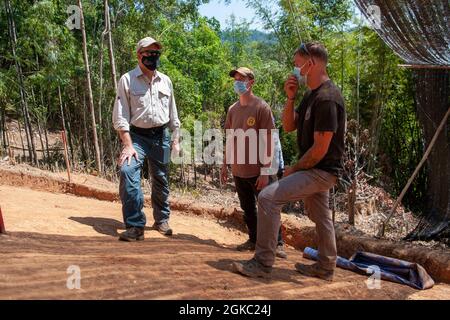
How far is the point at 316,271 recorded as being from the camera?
3.61 m

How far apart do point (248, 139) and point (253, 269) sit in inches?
48.3

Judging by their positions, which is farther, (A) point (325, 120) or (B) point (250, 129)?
(B) point (250, 129)

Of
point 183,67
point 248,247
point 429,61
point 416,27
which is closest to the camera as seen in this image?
point 248,247

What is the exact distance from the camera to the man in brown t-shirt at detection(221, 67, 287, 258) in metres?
4.14

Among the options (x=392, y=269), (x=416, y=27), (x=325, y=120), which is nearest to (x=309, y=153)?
(x=325, y=120)

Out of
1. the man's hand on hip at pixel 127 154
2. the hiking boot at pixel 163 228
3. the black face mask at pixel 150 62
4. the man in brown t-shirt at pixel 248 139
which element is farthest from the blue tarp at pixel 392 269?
the black face mask at pixel 150 62

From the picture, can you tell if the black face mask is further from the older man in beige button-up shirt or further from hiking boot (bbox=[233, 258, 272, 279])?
hiking boot (bbox=[233, 258, 272, 279])

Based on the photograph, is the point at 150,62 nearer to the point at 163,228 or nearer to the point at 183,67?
the point at 163,228

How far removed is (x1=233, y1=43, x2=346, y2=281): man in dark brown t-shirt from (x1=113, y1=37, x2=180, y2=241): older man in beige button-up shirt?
4.26ft

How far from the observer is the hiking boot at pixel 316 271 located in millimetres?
3572

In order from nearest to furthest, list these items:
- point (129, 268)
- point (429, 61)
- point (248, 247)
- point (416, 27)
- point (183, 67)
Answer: point (129, 268) < point (248, 247) < point (429, 61) < point (416, 27) < point (183, 67)

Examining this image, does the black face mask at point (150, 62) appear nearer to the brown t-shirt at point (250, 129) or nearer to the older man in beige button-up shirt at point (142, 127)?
the older man in beige button-up shirt at point (142, 127)

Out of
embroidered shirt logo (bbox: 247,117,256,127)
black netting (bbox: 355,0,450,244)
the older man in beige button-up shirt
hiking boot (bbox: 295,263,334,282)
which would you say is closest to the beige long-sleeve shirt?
the older man in beige button-up shirt
